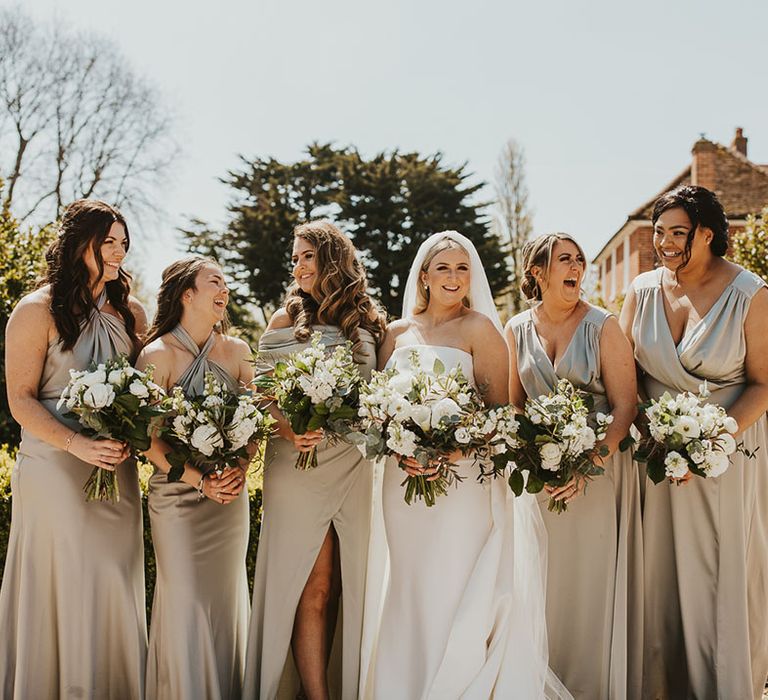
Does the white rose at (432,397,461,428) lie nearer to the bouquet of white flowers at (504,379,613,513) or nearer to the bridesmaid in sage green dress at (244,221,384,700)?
the bouquet of white flowers at (504,379,613,513)

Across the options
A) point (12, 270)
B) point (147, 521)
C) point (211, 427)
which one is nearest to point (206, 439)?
point (211, 427)

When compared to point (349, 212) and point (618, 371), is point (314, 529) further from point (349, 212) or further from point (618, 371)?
point (349, 212)

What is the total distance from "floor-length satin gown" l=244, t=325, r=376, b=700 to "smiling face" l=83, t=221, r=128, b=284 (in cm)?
113

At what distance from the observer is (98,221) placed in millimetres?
4934

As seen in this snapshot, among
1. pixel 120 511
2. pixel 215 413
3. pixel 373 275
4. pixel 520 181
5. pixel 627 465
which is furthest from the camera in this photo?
pixel 520 181

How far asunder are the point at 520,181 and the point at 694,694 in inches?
1699

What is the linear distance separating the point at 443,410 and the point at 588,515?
1579 mm

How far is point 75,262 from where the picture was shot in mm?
4914

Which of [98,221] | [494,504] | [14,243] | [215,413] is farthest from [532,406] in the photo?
[14,243]

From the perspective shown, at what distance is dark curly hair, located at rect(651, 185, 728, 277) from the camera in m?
5.18

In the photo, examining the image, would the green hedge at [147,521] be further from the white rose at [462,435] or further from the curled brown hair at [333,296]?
the white rose at [462,435]

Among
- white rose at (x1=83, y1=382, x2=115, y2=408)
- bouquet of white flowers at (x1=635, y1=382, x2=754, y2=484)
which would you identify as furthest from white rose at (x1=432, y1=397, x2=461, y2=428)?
white rose at (x1=83, y1=382, x2=115, y2=408)

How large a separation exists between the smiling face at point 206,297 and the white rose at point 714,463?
3.11 metres

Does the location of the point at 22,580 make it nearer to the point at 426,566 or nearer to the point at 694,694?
the point at 426,566
